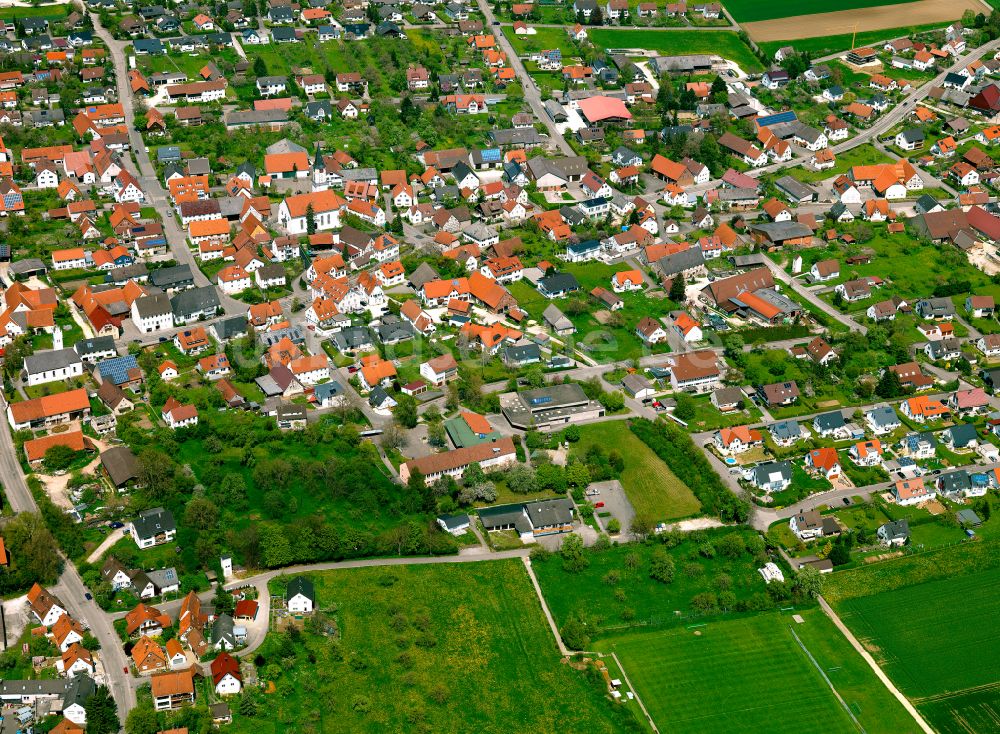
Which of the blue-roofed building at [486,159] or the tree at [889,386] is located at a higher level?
the blue-roofed building at [486,159]

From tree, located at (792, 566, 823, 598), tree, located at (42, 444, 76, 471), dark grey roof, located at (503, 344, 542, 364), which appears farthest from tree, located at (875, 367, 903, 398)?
tree, located at (42, 444, 76, 471)

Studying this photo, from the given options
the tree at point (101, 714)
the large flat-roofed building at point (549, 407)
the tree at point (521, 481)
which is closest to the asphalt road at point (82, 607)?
the tree at point (101, 714)

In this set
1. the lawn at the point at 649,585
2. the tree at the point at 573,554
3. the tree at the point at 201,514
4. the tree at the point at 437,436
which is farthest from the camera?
the tree at the point at 437,436

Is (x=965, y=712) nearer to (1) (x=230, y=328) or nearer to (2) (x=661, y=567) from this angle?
(2) (x=661, y=567)

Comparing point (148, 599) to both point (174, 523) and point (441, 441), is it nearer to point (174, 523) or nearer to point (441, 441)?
point (174, 523)

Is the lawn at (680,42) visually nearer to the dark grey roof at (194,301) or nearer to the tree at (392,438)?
the dark grey roof at (194,301)

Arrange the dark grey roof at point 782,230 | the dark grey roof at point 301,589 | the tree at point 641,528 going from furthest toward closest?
1. the dark grey roof at point 782,230
2. the tree at point 641,528
3. the dark grey roof at point 301,589

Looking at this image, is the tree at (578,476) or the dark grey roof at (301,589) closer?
the dark grey roof at (301,589)

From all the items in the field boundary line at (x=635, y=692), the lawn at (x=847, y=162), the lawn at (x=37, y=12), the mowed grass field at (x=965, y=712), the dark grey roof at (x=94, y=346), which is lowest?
the mowed grass field at (x=965, y=712)
